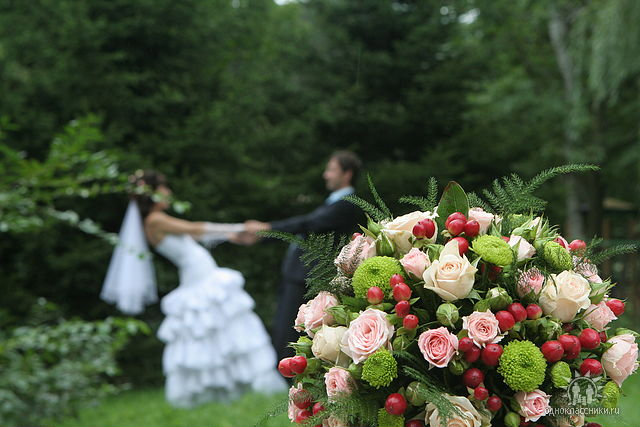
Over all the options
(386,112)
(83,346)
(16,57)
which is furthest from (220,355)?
(386,112)

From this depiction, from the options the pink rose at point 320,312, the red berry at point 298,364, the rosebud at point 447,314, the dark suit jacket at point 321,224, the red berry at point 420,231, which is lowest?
the dark suit jacket at point 321,224

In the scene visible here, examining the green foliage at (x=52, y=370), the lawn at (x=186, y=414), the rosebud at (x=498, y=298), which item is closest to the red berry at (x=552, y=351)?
the rosebud at (x=498, y=298)

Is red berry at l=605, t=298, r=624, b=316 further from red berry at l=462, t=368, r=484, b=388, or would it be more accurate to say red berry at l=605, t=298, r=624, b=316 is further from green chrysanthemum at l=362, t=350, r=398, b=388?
green chrysanthemum at l=362, t=350, r=398, b=388

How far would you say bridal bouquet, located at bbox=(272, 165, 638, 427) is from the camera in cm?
124

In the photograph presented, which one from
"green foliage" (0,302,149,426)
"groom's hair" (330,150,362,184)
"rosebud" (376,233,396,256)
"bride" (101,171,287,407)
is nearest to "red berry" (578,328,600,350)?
"rosebud" (376,233,396,256)

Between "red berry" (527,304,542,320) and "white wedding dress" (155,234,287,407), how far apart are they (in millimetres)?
5045

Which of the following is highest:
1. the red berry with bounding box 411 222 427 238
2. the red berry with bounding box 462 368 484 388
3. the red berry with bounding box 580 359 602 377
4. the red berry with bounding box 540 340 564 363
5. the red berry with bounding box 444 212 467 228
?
the red berry with bounding box 444 212 467 228

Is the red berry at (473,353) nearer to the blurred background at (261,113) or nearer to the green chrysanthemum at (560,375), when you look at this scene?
the green chrysanthemum at (560,375)

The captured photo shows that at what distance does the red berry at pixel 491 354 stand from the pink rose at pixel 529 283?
0.14m

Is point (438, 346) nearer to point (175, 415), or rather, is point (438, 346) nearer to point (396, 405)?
point (396, 405)

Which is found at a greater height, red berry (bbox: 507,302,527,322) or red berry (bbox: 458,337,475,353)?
red berry (bbox: 507,302,527,322)

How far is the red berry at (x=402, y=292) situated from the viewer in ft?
4.25

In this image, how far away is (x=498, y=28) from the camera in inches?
570

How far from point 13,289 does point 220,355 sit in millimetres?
3224
